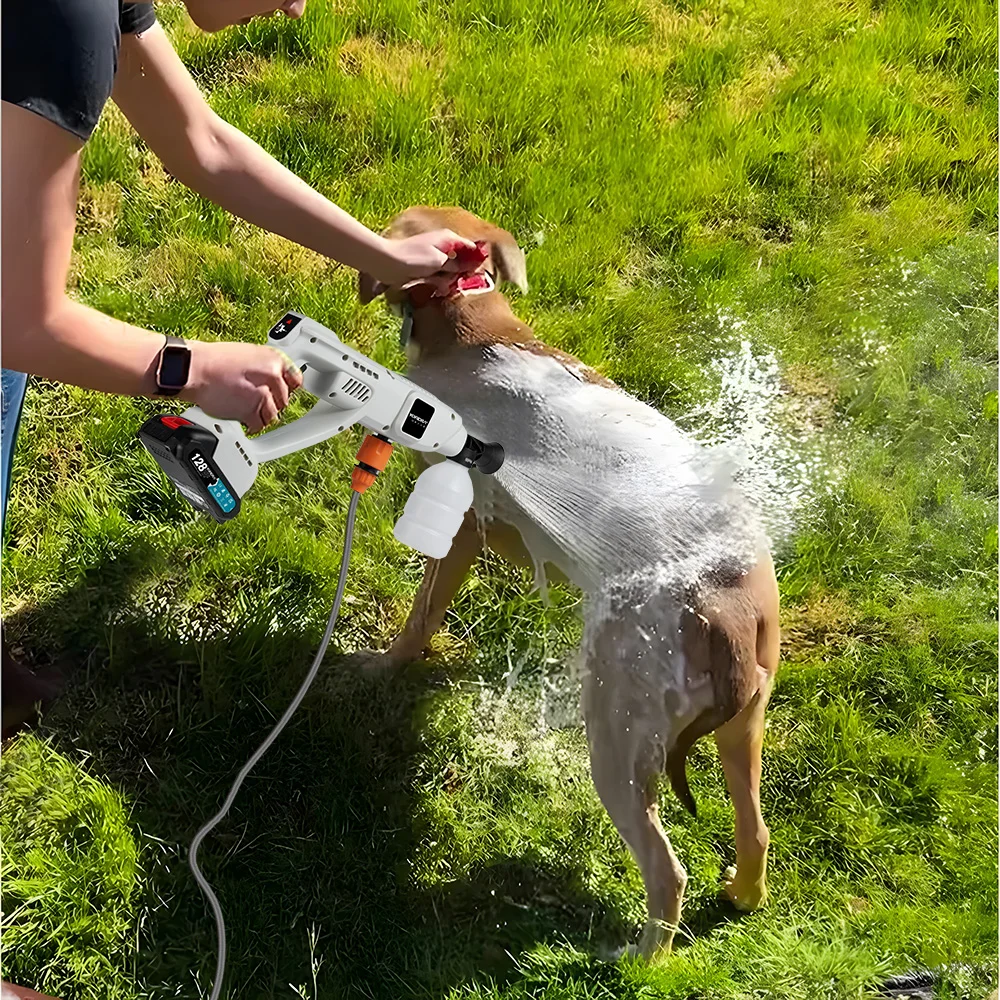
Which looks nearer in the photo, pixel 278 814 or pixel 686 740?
pixel 686 740

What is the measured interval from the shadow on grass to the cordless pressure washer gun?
0.88m

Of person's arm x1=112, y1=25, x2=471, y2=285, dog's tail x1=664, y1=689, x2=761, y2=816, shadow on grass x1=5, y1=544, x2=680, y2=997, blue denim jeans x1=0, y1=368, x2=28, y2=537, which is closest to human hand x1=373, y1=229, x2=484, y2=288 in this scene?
person's arm x1=112, y1=25, x2=471, y2=285

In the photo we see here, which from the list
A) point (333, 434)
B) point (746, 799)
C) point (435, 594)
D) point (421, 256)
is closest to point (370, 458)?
point (333, 434)

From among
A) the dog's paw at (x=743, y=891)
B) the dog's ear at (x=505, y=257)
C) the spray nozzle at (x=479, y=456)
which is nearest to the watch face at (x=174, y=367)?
the spray nozzle at (x=479, y=456)

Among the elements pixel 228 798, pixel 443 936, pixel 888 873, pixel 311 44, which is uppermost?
pixel 311 44

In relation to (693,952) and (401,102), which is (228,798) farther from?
(401,102)

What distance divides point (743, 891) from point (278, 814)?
1123 mm

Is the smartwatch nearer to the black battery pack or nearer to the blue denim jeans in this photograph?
the black battery pack

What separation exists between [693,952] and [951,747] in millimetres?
953

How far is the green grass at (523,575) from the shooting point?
7.03ft

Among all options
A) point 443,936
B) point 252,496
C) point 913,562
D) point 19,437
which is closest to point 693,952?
point 443,936

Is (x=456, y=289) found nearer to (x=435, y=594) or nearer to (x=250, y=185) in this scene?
(x=250, y=185)

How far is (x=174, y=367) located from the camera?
1.55m

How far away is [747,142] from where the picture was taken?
3520 mm
